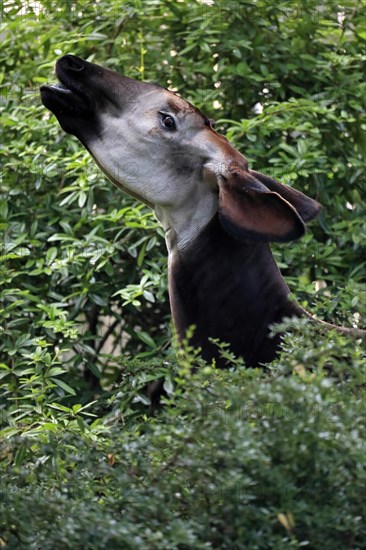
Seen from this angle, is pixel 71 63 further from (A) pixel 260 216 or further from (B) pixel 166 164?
(A) pixel 260 216

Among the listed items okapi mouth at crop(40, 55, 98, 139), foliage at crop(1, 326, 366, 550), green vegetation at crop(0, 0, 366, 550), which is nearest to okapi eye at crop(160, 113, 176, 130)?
okapi mouth at crop(40, 55, 98, 139)

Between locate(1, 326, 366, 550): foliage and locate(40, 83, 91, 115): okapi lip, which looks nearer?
locate(1, 326, 366, 550): foliage

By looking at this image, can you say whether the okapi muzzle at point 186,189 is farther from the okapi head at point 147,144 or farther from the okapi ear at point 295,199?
the okapi ear at point 295,199

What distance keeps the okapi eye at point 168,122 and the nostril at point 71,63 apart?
31 cm

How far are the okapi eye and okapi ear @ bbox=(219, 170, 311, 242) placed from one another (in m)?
0.38

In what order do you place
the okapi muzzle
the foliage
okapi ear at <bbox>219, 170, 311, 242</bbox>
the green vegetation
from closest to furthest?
the foliage, the green vegetation, okapi ear at <bbox>219, 170, 311, 242</bbox>, the okapi muzzle

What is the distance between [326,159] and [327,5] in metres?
0.97

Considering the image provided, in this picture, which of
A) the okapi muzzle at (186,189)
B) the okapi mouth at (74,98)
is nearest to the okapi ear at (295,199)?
the okapi muzzle at (186,189)

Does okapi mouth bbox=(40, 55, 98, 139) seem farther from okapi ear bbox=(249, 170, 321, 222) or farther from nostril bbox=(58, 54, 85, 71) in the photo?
okapi ear bbox=(249, 170, 321, 222)

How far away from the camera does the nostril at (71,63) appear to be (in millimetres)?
4086

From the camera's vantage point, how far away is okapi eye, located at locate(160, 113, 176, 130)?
4125mm

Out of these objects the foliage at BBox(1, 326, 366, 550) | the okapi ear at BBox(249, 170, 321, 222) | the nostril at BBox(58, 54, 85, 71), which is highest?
the nostril at BBox(58, 54, 85, 71)

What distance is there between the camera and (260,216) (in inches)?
150

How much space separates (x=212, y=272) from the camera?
13.3 feet
